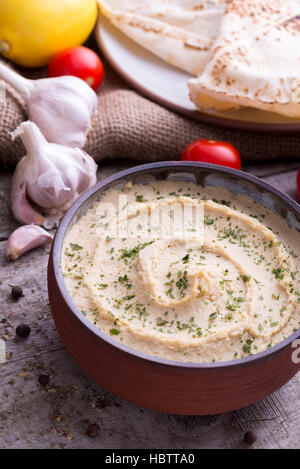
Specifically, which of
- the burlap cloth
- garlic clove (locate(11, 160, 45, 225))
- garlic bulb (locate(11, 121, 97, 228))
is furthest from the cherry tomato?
garlic clove (locate(11, 160, 45, 225))

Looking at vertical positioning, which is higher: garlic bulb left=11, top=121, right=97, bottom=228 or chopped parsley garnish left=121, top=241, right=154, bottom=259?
chopped parsley garnish left=121, top=241, right=154, bottom=259

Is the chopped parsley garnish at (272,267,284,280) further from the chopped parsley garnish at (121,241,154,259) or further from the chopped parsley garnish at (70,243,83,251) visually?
the chopped parsley garnish at (70,243,83,251)

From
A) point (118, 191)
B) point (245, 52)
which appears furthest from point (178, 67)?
point (118, 191)

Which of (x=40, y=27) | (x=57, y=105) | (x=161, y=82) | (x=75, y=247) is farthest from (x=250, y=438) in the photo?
(x=40, y=27)

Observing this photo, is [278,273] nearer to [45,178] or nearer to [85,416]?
[85,416]

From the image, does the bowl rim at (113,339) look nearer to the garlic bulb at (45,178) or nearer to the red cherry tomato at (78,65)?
the garlic bulb at (45,178)

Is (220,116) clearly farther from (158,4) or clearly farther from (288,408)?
(288,408)
